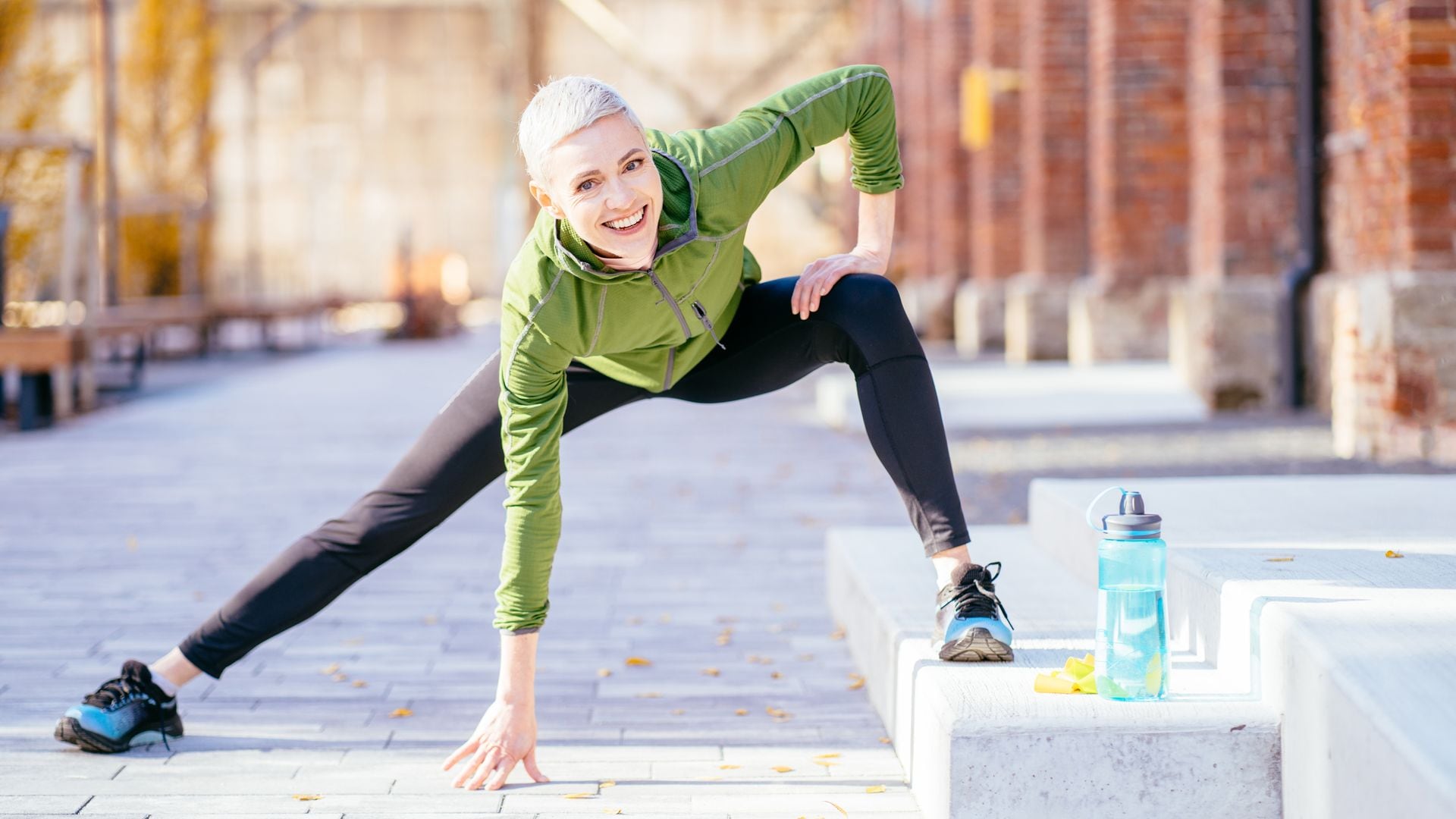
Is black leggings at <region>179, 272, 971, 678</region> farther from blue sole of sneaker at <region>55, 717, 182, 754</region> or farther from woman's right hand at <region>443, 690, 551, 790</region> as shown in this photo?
woman's right hand at <region>443, 690, 551, 790</region>

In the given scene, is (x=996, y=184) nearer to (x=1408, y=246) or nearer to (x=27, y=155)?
(x=27, y=155)

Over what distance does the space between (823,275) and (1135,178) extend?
397 inches

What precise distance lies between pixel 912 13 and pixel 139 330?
11.7m

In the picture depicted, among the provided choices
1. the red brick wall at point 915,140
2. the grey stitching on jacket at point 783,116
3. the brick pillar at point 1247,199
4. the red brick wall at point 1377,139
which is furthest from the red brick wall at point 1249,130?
the red brick wall at point 915,140

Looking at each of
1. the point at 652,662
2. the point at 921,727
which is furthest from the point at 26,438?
the point at 921,727

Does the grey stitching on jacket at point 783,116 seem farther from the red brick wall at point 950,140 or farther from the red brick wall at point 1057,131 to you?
the red brick wall at point 950,140

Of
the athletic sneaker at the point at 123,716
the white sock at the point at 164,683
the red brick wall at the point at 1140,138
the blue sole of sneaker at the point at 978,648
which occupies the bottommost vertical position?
the athletic sneaker at the point at 123,716

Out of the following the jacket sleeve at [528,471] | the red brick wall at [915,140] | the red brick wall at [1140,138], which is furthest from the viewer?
the red brick wall at [915,140]

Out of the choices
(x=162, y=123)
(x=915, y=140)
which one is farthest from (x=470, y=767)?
(x=162, y=123)

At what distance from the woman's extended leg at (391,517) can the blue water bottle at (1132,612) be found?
1141mm

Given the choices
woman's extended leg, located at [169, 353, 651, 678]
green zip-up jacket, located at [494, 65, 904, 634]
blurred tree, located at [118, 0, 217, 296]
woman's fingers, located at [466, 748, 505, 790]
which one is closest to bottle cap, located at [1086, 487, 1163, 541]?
green zip-up jacket, located at [494, 65, 904, 634]

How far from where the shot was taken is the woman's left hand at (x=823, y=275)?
11.5ft

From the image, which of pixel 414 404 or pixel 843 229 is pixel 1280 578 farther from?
pixel 843 229

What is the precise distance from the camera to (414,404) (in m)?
12.7
